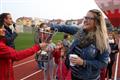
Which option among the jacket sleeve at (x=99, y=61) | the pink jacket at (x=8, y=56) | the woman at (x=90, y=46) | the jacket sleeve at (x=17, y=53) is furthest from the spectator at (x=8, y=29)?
the jacket sleeve at (x=99, y=61)

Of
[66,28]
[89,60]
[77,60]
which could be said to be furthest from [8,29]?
[77,60]

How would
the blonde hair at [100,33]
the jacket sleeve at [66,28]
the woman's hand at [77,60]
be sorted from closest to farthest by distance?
the woman's hand at [77,60]
the blonde hair at [100,33]
the jacket sleeve at [66,28]

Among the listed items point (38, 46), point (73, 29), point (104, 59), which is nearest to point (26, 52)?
point (38, 46)

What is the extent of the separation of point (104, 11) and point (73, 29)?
0.46 meters

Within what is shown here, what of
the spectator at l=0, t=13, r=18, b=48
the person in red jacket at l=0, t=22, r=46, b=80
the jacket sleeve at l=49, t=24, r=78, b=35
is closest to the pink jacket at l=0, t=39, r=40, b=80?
the person in red jacket at l=0, t=22, r=46, b=80

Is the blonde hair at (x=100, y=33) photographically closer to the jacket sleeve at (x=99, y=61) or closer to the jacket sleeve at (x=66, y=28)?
the jacket sleeve at (x=99, y=61)

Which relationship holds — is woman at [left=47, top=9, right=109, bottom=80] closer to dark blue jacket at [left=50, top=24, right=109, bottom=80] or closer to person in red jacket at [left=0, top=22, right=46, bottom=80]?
dark blue jacket at [left=50, top=24, right=109, bottom=80]

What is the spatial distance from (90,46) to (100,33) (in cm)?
19

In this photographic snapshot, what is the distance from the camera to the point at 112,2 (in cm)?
497

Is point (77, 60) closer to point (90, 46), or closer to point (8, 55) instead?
point (90, 46)

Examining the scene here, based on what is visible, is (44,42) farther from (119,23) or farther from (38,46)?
(119,23)

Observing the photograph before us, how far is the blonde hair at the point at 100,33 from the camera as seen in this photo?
4.80 meters

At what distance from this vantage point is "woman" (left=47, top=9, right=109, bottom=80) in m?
4.82

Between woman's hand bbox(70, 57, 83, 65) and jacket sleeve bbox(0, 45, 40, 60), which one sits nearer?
woman's hand bbox(70, 57, 83, 65)
